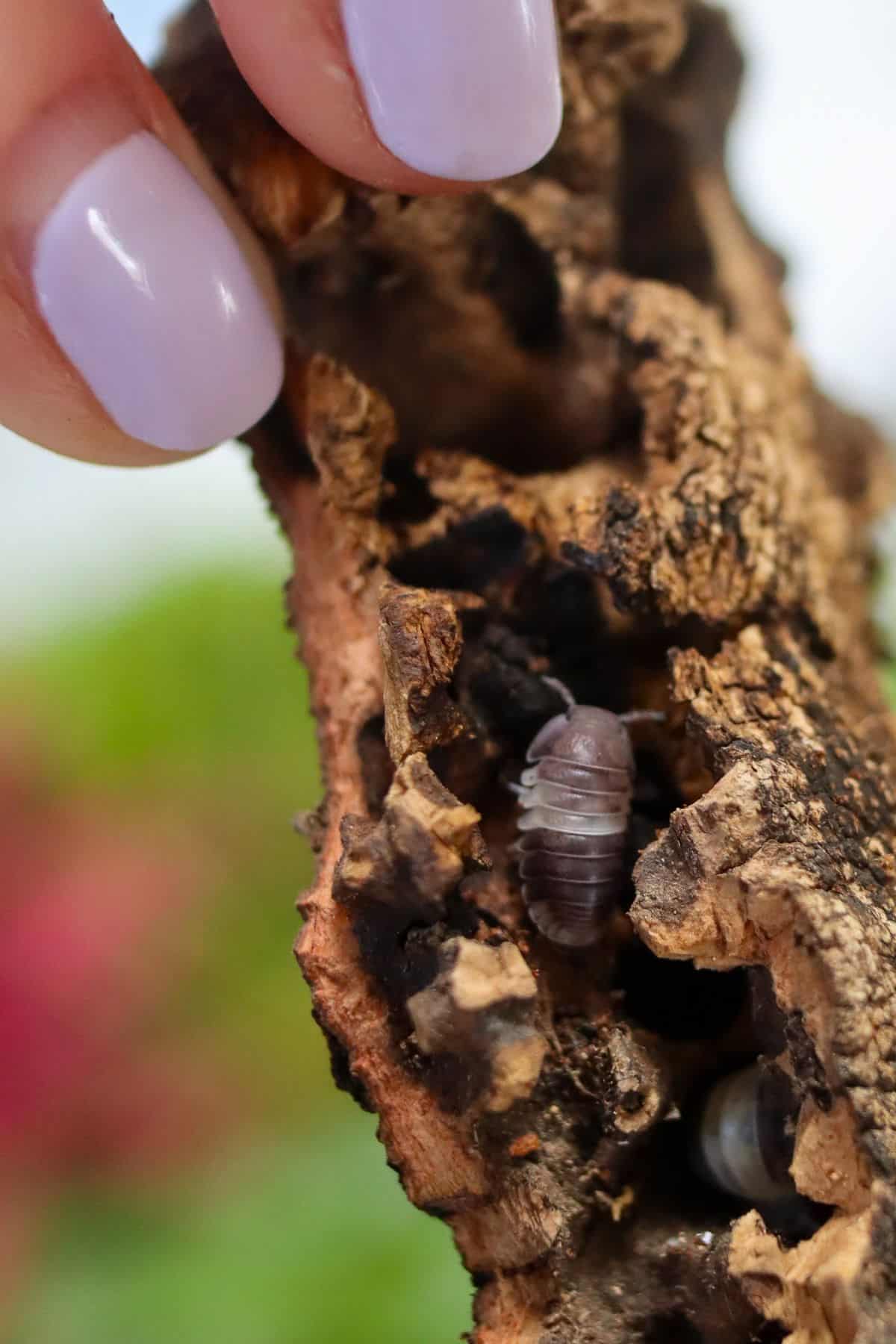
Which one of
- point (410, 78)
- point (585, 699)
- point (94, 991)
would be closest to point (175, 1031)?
point (94, 991)

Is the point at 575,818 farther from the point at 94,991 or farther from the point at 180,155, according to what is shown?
the point at 94,991

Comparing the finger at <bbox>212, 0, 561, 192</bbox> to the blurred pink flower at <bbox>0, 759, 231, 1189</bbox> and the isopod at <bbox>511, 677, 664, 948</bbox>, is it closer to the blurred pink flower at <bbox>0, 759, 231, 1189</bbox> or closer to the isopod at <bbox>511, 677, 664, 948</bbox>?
the isopod at <bbox>511, 677, 664, 948</bbox>

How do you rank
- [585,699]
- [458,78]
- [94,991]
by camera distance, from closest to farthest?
[458,78]
[585,699]
[94,991]

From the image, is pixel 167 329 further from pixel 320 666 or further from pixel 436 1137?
pixel 436 1137

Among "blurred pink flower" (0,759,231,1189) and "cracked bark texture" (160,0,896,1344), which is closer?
"cracked bark texture" (160,0,896,1344)

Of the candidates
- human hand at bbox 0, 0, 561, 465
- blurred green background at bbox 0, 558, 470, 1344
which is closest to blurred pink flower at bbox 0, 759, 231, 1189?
blurred green background at bbox 0, 558, 470, 1344
